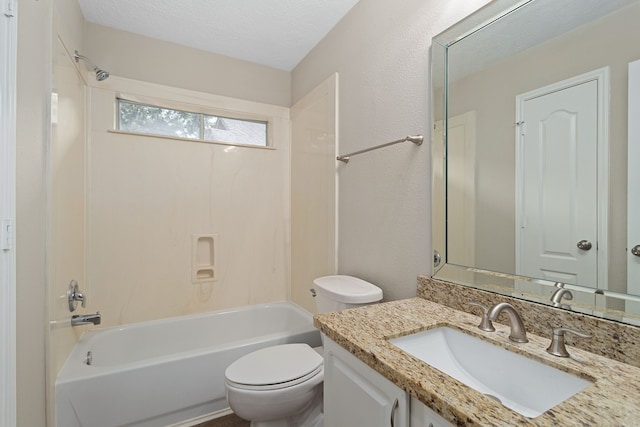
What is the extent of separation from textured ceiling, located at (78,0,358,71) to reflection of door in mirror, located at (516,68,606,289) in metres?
1.42

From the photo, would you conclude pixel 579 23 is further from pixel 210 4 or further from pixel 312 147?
pixel 210 4

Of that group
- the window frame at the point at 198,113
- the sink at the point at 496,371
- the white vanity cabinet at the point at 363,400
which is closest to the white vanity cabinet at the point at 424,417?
the white vanity cabinet at the point at 363,400

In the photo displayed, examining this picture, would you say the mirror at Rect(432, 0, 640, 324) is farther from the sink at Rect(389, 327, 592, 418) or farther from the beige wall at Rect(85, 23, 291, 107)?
the beige wall at Rect(85, 23, 291, 107)

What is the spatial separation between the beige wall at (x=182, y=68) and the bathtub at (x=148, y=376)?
73.6 inches

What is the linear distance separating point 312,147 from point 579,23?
167 cm

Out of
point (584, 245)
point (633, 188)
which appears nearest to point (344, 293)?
point (584, 245)

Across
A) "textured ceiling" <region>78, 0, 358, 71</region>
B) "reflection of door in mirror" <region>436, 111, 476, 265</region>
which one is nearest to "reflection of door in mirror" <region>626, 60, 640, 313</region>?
"reflection of door in mirror" <region>436, 111, 476, 265</region>

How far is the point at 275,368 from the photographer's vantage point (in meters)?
1.46

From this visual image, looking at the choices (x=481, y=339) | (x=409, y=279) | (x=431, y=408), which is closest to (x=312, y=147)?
(x=409, y=279)

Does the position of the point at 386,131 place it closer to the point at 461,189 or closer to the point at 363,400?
the point at 461,189

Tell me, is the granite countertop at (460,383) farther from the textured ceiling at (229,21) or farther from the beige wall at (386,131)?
the textured ceiling at (229,21)

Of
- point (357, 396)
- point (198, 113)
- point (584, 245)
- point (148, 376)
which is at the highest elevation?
point (198, 113)

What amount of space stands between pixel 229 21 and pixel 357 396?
2.29m

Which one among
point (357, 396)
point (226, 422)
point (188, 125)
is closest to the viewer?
point (357, 396)
